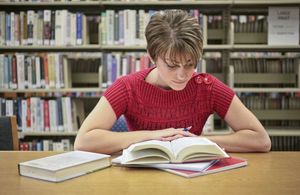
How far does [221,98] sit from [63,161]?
715 millimetres

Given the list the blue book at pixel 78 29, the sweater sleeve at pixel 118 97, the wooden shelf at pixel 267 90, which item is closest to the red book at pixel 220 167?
the sweater sleeve at pixel 118 97

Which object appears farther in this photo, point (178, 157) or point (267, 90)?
point (267, 90)

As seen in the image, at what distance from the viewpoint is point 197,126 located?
5.15ft

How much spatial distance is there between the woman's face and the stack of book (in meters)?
0.32

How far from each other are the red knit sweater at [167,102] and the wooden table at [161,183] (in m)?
0.42

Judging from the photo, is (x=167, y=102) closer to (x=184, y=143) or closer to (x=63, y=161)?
(x=184, y=143)

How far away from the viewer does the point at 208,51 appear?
2973 millimetres

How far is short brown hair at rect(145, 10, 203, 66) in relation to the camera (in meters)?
1.31

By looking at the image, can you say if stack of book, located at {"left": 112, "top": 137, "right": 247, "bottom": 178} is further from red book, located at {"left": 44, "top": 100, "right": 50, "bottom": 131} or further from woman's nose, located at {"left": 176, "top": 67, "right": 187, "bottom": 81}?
red book, located at {"left": 44, "top": 100, "right": 50, "bottom": 131}

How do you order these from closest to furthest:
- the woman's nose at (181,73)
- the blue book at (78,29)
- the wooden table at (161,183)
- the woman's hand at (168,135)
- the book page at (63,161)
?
the wooden table at (161,183) < the book page at (63,161) < the woman's hand at (168,135) < the woman's nose at (181,73) < the blue book at (78,29)

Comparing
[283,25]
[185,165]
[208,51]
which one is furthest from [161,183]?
[283,25]

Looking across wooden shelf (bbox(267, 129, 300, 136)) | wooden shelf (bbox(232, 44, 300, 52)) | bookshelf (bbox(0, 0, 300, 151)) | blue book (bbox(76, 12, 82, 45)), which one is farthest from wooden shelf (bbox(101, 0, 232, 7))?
wooden shelf (bbox(267, 129, 300, 136))

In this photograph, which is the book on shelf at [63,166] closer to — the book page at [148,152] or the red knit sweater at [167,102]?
the book page at [148,152]

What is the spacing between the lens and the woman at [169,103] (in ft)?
4.33
